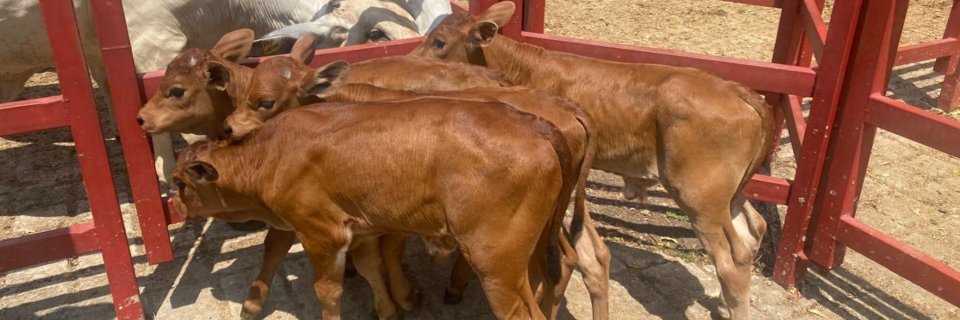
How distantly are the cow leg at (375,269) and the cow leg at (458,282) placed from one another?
0.38 m

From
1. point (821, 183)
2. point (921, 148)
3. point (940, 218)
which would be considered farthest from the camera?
point (921, 148)

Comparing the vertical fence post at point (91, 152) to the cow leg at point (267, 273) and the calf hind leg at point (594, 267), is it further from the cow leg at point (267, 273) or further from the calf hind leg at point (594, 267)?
the calf hind leg at point (594, 267)

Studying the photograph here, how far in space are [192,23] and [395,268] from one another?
3115 mm

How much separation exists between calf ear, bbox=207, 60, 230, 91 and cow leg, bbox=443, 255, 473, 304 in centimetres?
167

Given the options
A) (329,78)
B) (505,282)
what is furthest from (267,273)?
(505,282)

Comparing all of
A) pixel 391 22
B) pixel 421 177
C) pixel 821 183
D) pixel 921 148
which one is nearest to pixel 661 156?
pixel 821 183

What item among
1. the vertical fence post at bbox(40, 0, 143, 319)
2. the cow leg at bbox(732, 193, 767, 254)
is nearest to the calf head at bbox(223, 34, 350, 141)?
the vertical fence post at bbox(40, 0, 143, 319)

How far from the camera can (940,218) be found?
19.6ft

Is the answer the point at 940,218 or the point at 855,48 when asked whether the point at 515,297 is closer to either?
the point at 855,48

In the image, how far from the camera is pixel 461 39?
513 cm

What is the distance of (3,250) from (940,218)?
6292mm

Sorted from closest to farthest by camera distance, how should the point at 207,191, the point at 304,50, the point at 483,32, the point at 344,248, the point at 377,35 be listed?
1. the point at 344,248
2. the point at 207,191
3. the point at 304,50
4. the point at 483,32
5. the point at 377,35

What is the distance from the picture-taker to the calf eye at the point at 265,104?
4.27m

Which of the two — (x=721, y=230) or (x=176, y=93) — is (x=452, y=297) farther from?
(x=176, y=93)
